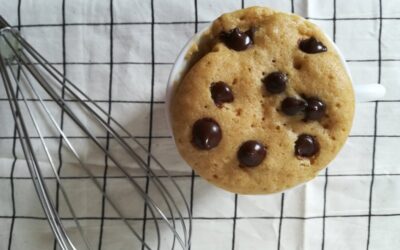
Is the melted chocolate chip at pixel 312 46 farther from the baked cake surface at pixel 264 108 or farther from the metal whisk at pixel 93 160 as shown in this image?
the metal whisk at pixel 93 160

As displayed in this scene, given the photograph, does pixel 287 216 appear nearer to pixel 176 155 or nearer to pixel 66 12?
pixel 176 155

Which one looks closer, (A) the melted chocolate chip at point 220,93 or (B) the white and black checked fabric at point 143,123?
(A) the melted chocolate chip at point 220,93

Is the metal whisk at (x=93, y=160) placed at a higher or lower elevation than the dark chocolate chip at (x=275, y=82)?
lower

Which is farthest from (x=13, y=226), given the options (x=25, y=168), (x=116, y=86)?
(x=116, y=86)

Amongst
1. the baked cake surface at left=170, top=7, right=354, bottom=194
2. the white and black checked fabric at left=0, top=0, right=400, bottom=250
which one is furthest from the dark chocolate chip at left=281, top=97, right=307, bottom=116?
the white and black checked fabric at left=0, top=0, right=400, bottom=250

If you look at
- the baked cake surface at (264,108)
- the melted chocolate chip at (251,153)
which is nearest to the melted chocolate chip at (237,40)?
the baked cake surface at (264,108)

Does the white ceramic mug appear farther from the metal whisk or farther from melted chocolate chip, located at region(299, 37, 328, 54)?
the metal whisk
